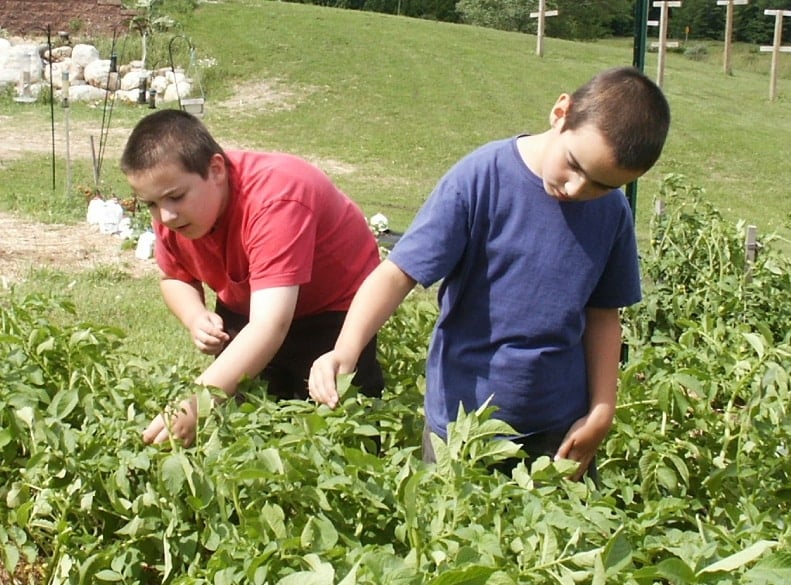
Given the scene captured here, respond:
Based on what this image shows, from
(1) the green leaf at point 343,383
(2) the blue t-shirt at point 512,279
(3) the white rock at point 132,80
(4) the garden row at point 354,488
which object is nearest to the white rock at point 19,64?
(3) the white rock at point 132,80

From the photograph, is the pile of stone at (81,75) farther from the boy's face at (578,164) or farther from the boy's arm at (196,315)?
the boy's face at (578,164)

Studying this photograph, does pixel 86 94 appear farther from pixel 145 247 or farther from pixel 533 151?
pixel 533 151

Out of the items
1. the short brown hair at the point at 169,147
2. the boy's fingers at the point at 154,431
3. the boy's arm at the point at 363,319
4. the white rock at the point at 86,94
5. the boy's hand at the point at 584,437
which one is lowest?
the white rock at the point at 86,94

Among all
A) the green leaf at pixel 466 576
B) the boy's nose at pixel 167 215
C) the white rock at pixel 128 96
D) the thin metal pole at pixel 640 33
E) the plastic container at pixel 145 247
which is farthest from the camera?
the white rock at pixel 128 96

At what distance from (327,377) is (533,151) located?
582 millimetres

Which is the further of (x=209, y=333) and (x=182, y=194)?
(x=209, y=333)

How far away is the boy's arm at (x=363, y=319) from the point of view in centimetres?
208

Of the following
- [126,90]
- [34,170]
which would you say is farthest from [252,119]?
[34,170]

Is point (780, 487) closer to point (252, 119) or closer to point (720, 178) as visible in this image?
point (720, 178)

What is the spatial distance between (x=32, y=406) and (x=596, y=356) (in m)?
1.15

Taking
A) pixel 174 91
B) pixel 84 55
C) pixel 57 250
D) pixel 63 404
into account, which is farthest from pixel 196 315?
pixel 84 55

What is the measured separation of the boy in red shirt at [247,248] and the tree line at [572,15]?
25.5 meters

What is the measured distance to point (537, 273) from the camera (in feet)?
7.13

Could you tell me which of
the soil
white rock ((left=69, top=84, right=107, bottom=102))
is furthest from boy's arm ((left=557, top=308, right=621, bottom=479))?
white rock ((left=69, top=84, right=107, bottom=102))
